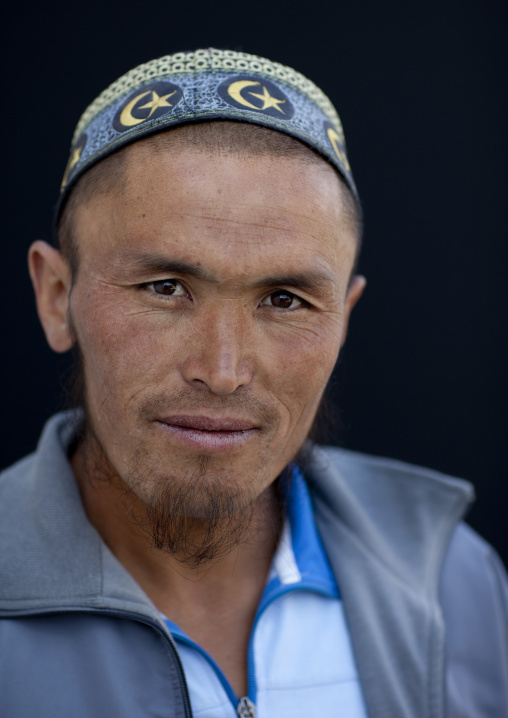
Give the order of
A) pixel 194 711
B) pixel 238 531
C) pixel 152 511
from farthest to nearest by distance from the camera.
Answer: pixel 238 531 < pixel 152 511 < pixel 194 711

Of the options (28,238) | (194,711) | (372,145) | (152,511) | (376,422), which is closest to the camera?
(194,711)

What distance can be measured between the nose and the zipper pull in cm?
82

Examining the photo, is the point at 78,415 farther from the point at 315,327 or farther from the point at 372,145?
the point at 372,145

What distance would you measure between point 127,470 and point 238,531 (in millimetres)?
422

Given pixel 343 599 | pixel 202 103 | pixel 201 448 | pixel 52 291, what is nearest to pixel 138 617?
pixel 201 448

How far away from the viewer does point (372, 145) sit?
328cm

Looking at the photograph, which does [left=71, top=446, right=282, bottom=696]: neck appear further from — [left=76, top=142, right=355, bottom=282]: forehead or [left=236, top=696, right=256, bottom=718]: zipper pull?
[left=76, top=142, right=355, bottom=282]: forehead

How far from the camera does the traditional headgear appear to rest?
5.76ft

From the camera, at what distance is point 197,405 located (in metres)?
1.65

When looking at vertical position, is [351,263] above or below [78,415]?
above

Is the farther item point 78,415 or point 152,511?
point 78,415

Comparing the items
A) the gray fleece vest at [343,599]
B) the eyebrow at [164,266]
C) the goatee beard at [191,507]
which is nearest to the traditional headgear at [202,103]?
the eyebrow at [164,266]

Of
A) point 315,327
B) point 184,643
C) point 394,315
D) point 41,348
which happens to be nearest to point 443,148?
point 394,315

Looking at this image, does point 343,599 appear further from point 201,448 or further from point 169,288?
point 169,288
